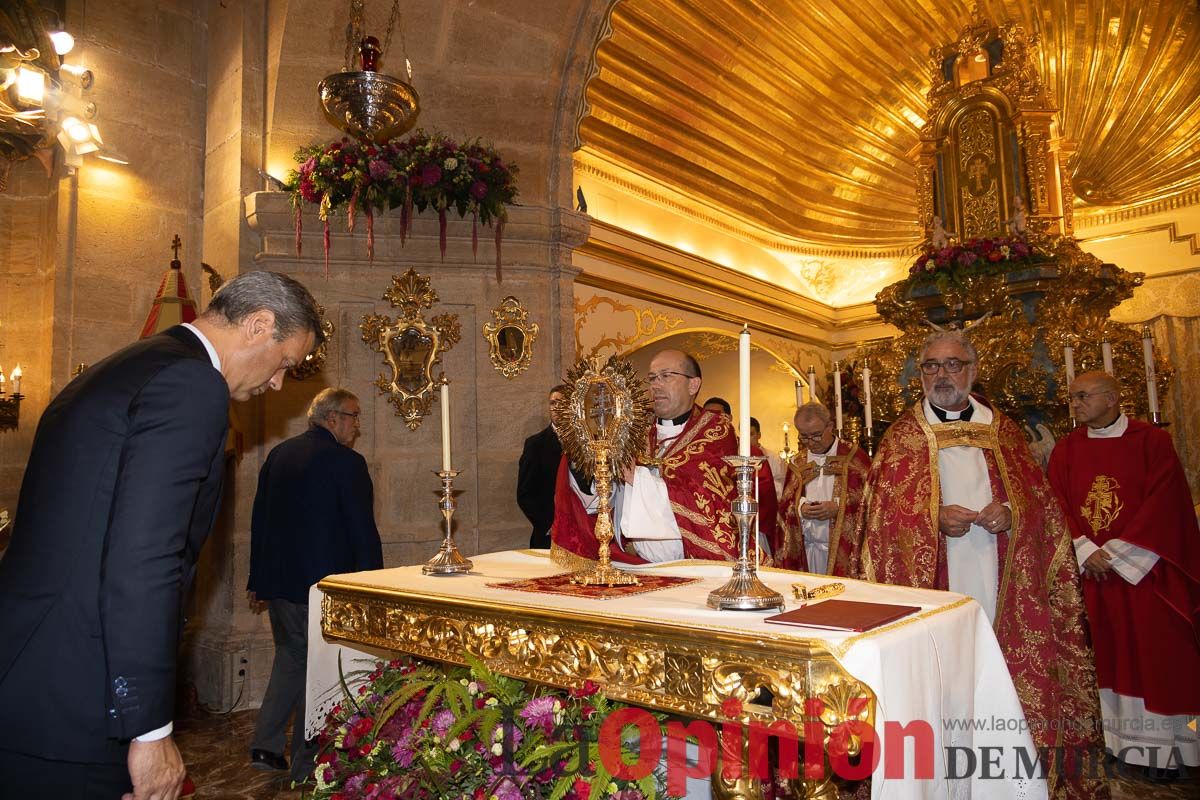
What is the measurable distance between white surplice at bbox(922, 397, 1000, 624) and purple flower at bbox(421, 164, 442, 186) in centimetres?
328

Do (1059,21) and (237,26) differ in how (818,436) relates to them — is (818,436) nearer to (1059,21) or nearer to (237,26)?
(237,26)

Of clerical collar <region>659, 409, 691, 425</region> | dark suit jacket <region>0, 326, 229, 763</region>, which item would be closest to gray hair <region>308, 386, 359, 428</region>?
clerical collar <region>659, 409, 691, 425</region>

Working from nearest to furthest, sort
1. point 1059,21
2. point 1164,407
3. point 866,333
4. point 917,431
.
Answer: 1. point 917,431
2. point 1164,407
3. point 1059,21
4. point 866,333

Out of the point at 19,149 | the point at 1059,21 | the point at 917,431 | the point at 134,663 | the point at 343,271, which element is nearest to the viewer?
the point at 134,663

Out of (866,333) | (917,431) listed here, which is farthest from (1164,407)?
(917,431)

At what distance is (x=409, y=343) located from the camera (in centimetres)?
564

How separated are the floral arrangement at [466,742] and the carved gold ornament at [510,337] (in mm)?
3080

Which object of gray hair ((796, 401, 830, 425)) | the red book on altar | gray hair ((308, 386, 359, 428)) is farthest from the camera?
gray hair ((796, 401, 830, 425))

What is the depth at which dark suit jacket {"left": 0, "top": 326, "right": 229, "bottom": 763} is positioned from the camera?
5.62 ft

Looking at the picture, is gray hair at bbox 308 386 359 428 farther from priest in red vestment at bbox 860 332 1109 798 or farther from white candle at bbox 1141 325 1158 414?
white candle at bbox 1141 325 1158 414

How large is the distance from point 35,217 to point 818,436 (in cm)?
538

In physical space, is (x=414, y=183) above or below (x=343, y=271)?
above

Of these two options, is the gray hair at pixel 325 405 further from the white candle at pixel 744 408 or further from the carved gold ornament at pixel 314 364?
the white candle at pixel 744 408

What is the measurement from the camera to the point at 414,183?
5.39 metres
